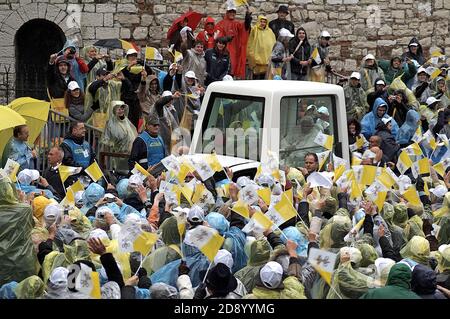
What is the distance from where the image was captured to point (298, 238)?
1039cm

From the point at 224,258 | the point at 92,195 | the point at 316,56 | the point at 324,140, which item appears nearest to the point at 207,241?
the point at 224,258

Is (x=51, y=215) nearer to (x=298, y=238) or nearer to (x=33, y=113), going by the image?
(x=298, y=238)

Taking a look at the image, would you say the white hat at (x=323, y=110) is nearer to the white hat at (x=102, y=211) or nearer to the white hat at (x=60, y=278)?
the white hat at (x=102, y=211)

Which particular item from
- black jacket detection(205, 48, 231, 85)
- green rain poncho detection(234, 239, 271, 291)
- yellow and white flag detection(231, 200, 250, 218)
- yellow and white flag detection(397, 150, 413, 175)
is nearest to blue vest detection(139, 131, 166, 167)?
yellow and white flag detection(397, 150, 413, 175)

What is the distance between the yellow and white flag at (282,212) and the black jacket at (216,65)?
8.13 m

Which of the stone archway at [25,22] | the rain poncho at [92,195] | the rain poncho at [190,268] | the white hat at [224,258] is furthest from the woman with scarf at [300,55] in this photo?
the white hat at [224,258]

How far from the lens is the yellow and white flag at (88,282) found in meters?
8.12

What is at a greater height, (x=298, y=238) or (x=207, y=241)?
(x=207, y=241)

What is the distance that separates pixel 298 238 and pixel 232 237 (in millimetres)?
612

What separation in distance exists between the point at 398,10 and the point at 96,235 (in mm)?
14308

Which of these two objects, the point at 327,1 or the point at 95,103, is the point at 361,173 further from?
the point at 327,1

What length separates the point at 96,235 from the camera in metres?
9.73

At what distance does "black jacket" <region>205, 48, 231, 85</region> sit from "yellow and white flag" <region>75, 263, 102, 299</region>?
10.4 m
